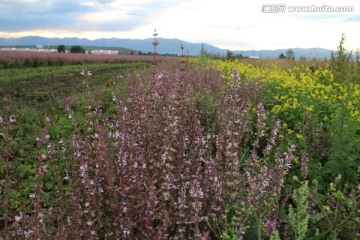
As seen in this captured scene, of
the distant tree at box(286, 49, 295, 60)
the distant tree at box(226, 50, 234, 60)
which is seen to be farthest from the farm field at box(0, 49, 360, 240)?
the distant tree at box(226, 50, 234, 60)

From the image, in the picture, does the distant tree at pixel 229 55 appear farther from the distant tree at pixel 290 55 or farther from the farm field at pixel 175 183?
the farm field at pixel 175 183

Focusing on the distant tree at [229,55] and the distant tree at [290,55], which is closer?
the distant tree at [290,55]

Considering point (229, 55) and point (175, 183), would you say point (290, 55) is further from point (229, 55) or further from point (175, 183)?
point (175, 183)

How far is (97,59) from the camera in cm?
3716

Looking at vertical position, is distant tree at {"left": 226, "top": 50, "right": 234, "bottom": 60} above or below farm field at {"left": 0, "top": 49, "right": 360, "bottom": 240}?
above

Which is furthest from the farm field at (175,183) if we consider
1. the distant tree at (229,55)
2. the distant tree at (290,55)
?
the distant tree at (229,55)

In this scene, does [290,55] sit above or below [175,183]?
above

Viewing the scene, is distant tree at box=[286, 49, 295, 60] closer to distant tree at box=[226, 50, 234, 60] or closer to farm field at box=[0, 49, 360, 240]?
distant tree at box=[226, 50, 234, 60]

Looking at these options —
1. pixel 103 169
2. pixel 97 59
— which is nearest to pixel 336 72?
pixel 103 169

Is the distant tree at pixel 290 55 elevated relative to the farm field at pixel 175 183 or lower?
elevated

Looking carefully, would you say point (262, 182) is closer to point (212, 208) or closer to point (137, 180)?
point (212, 208)

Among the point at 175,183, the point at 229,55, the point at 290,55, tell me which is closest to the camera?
the point at 175,183

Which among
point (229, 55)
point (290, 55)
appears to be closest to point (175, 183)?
point (290, 55)

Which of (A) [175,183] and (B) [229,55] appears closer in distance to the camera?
(A) [175,183]
